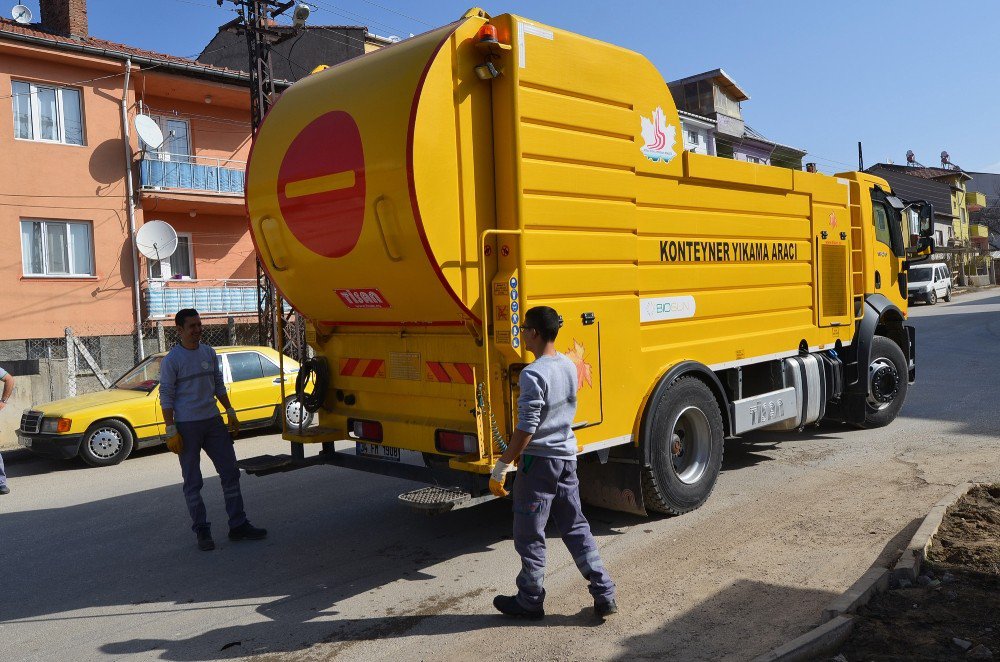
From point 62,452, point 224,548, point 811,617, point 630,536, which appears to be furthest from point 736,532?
point 62,452

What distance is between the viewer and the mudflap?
6.29 metres

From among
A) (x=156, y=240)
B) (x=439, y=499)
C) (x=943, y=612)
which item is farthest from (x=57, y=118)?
(x=943, y=612)

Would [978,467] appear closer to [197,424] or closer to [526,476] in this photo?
[526,476]

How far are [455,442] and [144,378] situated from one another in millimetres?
8119

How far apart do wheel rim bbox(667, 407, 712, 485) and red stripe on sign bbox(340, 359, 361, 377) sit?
2.62 meters

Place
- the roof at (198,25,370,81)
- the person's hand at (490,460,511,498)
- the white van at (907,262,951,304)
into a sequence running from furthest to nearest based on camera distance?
1. the white van at (907,262,951,304)
2. the roof at (198,25,370,81)
3. the person's hand at (490,460,511,498)

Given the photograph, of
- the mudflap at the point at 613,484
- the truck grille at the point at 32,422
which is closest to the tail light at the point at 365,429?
the mudflap at the point at 613,484

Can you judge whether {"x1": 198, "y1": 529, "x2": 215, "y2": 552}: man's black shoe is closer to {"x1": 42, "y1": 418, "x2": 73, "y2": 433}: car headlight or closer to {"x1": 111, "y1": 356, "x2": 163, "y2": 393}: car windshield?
{"x1": 42, "y1": 418, "x2": 73, "y2": 433}: car headlight

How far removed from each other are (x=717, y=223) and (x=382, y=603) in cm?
418

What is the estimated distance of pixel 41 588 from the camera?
5.77 m

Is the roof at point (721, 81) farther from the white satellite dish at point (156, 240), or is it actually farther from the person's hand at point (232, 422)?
the person's hand at point (232, 422)

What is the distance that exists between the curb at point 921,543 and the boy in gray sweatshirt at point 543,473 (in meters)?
1.72

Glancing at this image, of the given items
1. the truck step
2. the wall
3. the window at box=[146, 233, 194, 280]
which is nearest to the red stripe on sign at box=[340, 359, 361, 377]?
the truck step

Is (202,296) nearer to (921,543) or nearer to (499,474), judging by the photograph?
(499,474)
